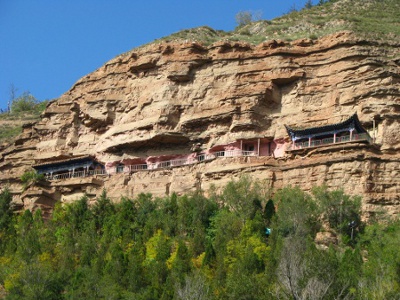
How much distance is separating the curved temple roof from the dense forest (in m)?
4.57

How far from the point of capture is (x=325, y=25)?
65938 mm

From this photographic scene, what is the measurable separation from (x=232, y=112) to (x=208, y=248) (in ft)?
52.5

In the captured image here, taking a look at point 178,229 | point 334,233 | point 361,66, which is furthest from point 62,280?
point 361,66

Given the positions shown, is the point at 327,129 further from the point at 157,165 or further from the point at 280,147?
the point at 157,165

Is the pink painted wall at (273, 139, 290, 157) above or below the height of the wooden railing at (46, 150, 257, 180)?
above

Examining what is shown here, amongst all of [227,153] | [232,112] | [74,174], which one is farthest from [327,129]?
[74,174]

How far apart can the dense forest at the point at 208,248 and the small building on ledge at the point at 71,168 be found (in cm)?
523

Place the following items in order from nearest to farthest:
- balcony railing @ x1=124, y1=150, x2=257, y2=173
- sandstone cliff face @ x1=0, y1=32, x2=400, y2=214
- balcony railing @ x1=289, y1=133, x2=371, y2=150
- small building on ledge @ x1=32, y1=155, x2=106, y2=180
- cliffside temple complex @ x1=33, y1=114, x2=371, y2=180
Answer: sandstone cliff face @ x1=0, y1=32, x2=400, y2=214, balcony railing @ x1=289, y1=133, x2=371, y2=150, cliffside temple complex @ x1=33, y1=114, x2=371, y2=180, balcony railing @ x1=124, y1=150, x2=257, y2=173, small building on ledge @ x1=32, y1=155, x2=106, y2=180

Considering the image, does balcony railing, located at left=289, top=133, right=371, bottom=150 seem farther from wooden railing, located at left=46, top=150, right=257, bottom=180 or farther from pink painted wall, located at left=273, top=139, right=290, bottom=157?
wooden railing, located at left=46, top=150, right=257, bottom=180

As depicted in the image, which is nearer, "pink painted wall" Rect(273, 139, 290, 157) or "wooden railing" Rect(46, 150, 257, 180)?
"pink painted wall" Rect(273, 139, 290, 157)

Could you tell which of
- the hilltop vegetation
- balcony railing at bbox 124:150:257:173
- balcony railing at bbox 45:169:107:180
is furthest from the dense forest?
the hilltop vegetation

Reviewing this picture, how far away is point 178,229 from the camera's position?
5150 centimetres

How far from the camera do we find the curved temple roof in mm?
52703

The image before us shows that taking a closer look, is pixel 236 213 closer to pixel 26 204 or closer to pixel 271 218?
pixel 271 218
